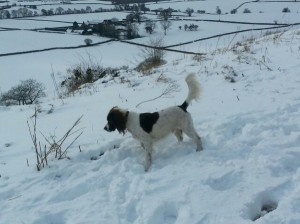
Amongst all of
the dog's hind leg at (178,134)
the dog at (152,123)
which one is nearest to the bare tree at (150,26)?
the dog's hind leg at (178,134)

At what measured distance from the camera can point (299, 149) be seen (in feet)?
16.3

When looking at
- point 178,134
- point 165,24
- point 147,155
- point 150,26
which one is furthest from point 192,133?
point 165,24

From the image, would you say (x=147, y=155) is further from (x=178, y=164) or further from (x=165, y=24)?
(x=165, y=24)

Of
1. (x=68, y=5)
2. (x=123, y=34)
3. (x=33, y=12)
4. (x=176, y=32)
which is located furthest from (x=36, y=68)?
(x=68, y=5)

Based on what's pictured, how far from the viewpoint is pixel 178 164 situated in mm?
5172

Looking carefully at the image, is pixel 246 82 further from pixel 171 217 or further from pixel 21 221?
pixel 21 221

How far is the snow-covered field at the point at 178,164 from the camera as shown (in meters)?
4.13

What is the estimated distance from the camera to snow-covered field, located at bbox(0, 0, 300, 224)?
413 centimetres

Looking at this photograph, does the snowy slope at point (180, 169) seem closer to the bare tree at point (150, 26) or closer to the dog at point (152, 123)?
the dog at point (152, 123)

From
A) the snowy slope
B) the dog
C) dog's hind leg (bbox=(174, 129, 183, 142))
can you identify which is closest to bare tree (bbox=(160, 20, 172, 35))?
the snowy slope

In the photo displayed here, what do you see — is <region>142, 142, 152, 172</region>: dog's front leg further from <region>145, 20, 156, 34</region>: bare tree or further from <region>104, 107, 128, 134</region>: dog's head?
<region>145, 20, 156, 34</region>: bare tree

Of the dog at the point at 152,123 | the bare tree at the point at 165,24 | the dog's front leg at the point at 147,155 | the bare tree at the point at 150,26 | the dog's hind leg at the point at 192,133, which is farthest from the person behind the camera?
the bare tree at the point at 165,24

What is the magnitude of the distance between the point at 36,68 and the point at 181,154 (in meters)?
43.5

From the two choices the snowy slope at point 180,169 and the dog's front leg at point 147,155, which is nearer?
the snowy slope at point 180,169
